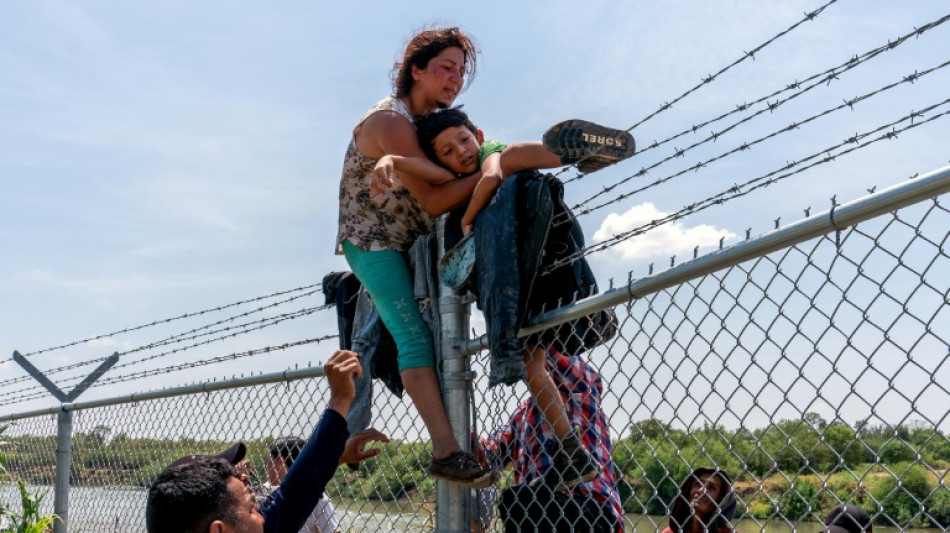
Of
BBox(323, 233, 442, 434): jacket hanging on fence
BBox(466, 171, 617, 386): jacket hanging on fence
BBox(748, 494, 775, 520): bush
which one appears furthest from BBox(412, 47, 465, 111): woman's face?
BBox(748, 494, 775, 520): bush

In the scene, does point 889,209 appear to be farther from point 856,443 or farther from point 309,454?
point 309,454

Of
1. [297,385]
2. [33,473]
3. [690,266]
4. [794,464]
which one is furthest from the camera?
[33,473]

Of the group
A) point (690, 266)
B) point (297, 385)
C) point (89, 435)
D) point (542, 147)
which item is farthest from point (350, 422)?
point (89, 435)

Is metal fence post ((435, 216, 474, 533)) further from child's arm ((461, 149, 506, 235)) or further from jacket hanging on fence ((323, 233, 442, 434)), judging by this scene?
child's arm ((461, 149, 506, 235))

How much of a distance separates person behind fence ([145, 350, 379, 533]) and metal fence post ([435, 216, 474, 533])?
43cm

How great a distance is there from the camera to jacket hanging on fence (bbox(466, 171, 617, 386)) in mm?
3098

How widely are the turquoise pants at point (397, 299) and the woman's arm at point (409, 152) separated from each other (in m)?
0.25

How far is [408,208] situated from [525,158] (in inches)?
24.8

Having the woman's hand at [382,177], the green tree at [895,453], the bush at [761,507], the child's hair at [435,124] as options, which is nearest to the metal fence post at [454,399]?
the woman's hand at [382,177]

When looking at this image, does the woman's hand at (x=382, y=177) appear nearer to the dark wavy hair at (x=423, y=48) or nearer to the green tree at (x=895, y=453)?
the dark wavy hair at (x=423, y=48)

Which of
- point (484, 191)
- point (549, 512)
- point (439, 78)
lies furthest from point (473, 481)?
point (439, 78)

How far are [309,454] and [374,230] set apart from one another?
1.12m

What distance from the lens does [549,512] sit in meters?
3.16

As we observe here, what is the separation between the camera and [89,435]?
668cm
